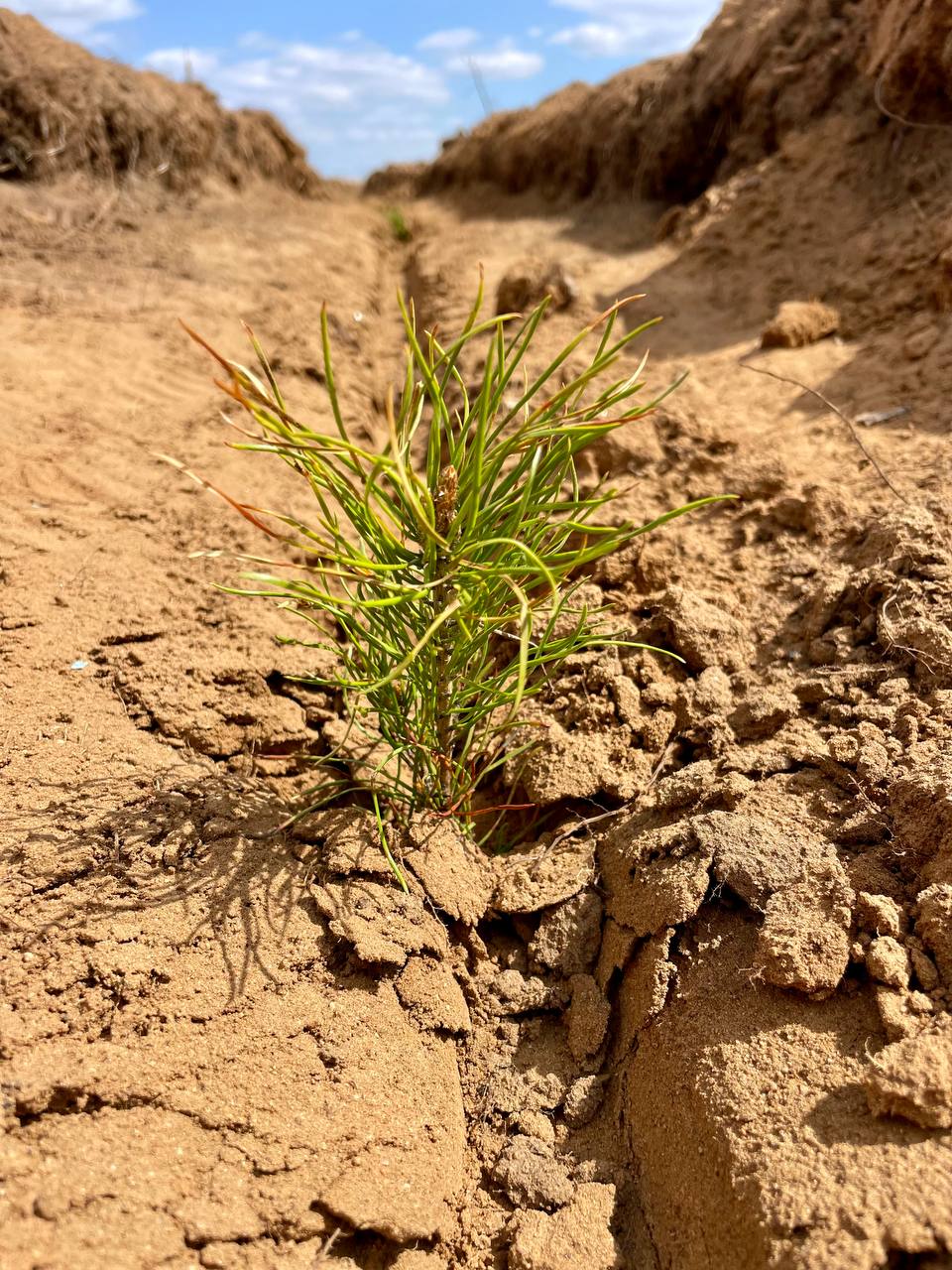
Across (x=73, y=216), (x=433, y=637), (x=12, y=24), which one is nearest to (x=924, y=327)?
(x=433, y=637)

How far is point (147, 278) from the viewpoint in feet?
14.0

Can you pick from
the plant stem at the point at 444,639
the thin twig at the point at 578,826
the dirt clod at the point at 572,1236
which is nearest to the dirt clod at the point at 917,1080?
the dirt clod at the point at 572,1236

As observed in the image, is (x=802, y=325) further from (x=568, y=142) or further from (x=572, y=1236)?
(x=568, y=142)

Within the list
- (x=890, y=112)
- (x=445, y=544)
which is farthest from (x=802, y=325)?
(x=445, y=544)

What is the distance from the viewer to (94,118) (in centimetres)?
530

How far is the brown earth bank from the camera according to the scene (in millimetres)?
1057

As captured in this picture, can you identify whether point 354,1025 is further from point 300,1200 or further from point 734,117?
point 734,117

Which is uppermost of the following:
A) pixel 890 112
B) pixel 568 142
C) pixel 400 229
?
pixel 568 142

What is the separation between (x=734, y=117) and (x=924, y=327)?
9.79 ft

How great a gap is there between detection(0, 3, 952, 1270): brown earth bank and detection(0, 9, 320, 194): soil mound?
12.2ft

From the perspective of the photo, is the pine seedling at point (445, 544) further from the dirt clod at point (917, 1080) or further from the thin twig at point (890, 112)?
the thin twig at point (890, 112)

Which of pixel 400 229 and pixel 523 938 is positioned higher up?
pixel 400 229

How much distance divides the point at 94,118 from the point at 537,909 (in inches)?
241

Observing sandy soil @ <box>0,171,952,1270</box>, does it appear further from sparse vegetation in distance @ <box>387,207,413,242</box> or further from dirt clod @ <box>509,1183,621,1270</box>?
sparse vegetation in distance @ <box>387,207,413,242</box>
